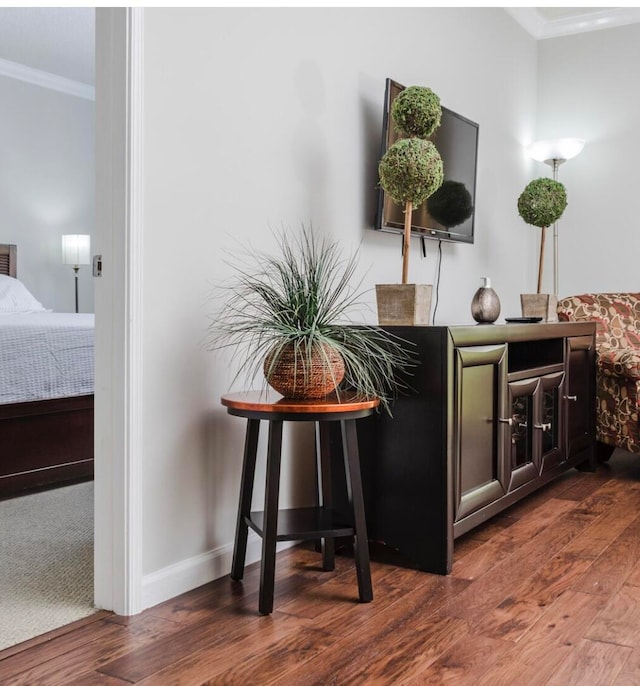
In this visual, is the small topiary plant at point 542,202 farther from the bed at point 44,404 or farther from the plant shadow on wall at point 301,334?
the bed at point 44,404

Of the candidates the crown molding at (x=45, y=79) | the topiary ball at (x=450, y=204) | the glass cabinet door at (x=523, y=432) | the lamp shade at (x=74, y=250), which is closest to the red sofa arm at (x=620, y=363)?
the glass cabinet door at (x=523, y=432)

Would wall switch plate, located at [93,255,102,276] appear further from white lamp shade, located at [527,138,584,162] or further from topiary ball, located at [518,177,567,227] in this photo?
white lamp shade, located at [527,138,584,162]

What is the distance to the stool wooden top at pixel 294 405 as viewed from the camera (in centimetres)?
181

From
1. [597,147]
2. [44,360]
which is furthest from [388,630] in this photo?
[597,147]

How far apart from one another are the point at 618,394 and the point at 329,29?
205cm

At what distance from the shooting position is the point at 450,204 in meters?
3.36

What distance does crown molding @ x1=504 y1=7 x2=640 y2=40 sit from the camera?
14.3ft

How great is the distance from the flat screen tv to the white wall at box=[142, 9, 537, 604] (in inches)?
2.8

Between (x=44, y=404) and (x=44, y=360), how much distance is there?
0.64 feet

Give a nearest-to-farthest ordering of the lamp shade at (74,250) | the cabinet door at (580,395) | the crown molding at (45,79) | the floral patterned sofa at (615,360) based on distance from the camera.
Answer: the cabinet door at (580,395), the floral patterned sofa at (615,360), the crown molding at (45,79), the lamp shade at (74,250)

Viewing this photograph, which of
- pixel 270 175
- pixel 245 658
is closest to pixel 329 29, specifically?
pixel 270 175

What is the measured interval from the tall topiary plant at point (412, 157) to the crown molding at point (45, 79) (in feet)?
12.5

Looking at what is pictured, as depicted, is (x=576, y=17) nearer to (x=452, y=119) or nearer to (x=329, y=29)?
(x=452, y=119)

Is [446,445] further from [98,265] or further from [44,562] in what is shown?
[44,562]
